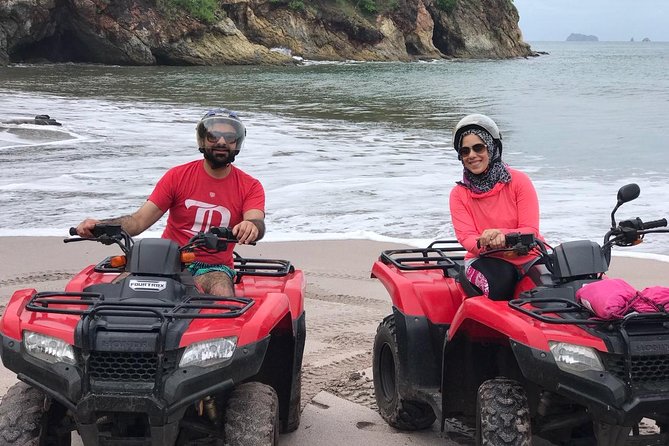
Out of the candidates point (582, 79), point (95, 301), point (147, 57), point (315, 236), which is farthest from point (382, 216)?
point (147, 57)

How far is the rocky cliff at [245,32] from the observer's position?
4844 cm

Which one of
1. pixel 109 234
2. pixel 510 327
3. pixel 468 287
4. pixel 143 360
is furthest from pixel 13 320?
pixel 468 287

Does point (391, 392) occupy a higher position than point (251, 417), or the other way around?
point (251, 417)

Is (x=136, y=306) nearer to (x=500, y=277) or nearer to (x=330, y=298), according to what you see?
(x=500, y=277)

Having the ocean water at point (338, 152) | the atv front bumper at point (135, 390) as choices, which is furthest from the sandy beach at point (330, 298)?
the atv front bumper at point (135, 390)

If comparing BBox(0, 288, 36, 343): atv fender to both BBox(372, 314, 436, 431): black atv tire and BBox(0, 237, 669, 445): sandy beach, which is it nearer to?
BBox(0, 237, 669, 445): sandy beach

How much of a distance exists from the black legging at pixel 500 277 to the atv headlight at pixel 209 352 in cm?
→ 129

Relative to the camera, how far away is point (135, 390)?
287 cm

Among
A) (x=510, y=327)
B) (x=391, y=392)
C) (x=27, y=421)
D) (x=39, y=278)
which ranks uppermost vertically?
(x=510, y=327)

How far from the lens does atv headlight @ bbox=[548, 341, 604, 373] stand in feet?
9.66

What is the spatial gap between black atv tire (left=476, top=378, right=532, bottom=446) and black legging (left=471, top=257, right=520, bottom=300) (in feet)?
2.13

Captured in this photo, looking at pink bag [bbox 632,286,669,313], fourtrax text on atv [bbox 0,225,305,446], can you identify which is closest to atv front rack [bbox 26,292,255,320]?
fourtrax text on atv [bbox 0,225,305,446]

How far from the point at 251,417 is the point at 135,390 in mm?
489

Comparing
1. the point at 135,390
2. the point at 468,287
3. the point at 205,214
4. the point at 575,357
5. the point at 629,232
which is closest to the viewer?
the point at 135,390
